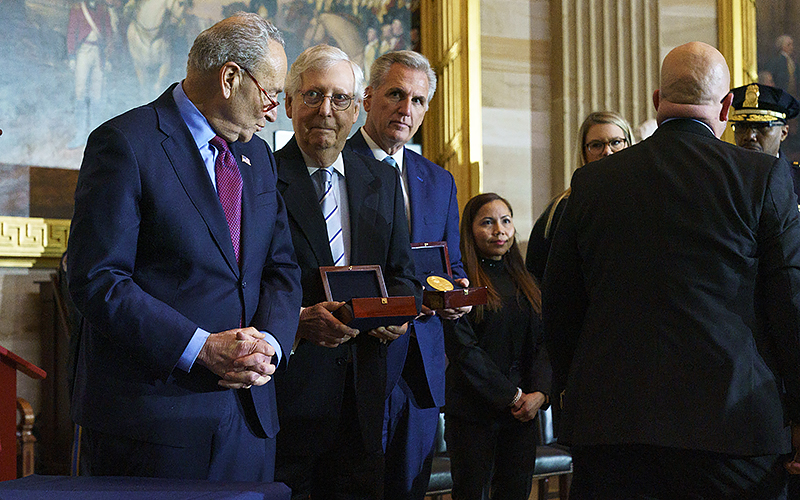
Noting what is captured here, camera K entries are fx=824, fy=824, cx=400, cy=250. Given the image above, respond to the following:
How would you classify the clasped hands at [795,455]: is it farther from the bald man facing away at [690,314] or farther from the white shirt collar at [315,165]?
the white shirt collar at [315,165]

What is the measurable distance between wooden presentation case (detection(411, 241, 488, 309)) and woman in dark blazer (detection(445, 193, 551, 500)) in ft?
2.51

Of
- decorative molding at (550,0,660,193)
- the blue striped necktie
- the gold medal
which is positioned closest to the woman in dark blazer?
the gold medal

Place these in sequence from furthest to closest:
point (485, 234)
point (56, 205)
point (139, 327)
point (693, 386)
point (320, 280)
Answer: point (56, 205)
point (485, 234)
point (320, 280)
point (693, 386)
point (139, 327)

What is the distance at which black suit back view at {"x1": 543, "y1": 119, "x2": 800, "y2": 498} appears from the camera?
7.77 ft

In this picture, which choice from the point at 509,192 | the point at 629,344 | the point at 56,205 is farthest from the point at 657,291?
the point at 56,205

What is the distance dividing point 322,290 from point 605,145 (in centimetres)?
184

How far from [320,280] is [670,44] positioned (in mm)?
5312

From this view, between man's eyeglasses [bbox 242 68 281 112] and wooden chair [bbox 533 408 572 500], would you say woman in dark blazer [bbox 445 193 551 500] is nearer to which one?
wooden chair [bbox 533 408 572 500]

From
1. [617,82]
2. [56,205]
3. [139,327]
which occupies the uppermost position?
[617,82]

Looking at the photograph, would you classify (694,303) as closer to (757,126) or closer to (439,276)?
(439,276)

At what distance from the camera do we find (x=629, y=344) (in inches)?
97.7

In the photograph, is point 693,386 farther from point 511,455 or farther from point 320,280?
point 511,455

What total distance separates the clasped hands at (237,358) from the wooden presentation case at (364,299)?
485mm

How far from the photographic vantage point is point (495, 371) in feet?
13.0
